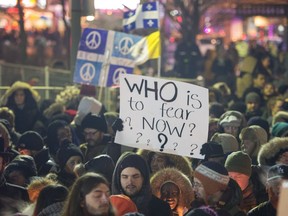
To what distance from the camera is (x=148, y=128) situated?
1057cm

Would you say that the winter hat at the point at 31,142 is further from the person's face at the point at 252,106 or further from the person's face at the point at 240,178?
the person's face at the point at 252,106

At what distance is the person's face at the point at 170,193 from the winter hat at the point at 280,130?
140 inches

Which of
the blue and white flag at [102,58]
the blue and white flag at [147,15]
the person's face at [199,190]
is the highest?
the blue and white flag at [147,15]

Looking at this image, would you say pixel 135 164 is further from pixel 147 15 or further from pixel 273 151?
pixel 147 15

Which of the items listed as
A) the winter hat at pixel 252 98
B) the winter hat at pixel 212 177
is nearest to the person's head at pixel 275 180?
the winter hat at pixel 212 177

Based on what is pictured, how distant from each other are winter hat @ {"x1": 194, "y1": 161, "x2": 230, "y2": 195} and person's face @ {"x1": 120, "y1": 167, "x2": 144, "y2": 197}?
1.46 ft

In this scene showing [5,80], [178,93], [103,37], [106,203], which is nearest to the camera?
[106,203]

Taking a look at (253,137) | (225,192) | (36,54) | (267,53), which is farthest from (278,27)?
(225,192)

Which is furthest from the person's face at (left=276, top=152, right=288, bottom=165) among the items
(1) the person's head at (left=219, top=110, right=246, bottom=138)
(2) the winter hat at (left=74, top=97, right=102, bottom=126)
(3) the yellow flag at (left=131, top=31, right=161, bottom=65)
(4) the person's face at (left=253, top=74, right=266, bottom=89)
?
(4) the person's face at (left=253, top=74, right=266, bottom=89)

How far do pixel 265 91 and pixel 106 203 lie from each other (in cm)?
1248

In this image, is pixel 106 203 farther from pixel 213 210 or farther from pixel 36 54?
pixel 36 54

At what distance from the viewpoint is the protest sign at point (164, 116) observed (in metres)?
10.4

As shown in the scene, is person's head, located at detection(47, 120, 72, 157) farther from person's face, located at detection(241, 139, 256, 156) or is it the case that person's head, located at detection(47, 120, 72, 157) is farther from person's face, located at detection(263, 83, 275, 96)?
person's face, located at detection(263, 83, 275, 96)

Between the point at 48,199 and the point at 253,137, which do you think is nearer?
the point at 48,199
